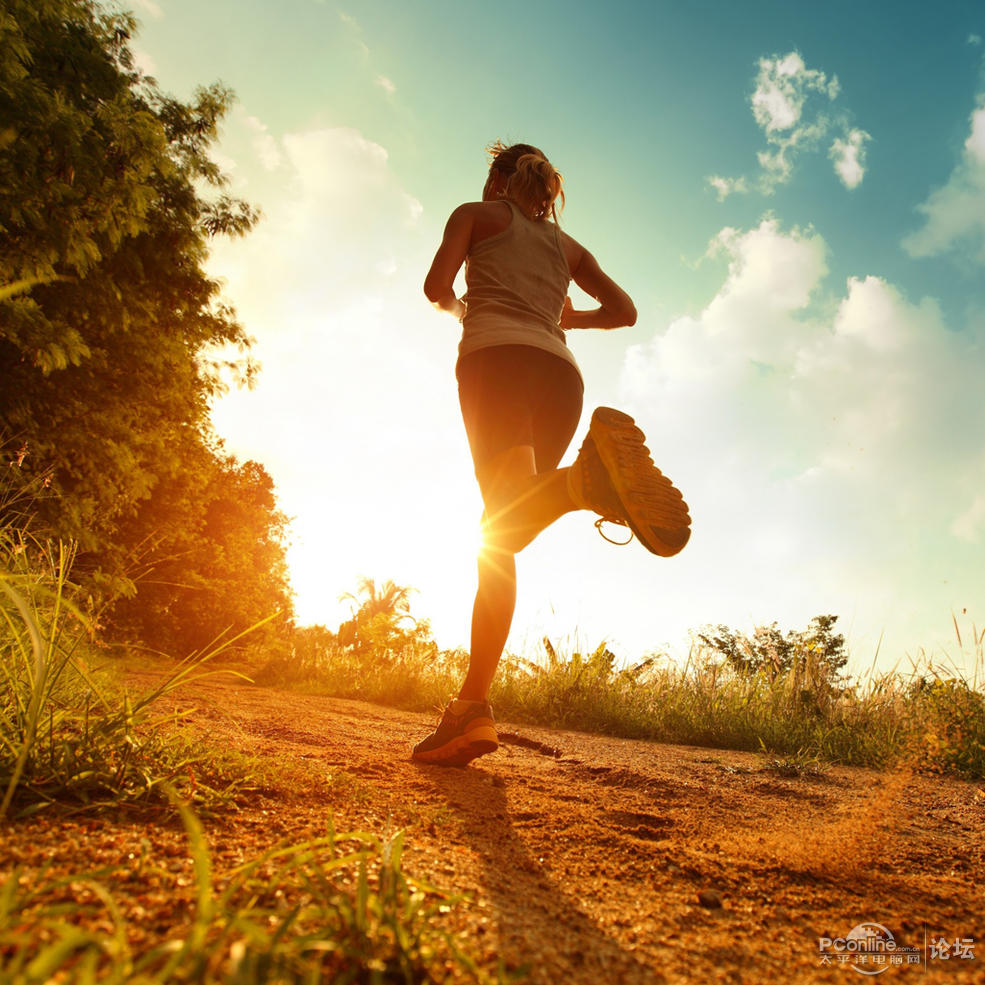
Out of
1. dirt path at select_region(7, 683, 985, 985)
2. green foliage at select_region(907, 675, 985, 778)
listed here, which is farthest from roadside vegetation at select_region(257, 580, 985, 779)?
dirt path at select_region(7, 683, 985, 985)

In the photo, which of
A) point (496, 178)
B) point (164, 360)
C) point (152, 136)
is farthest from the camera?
point (164, 360)

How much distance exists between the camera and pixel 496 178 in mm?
2721

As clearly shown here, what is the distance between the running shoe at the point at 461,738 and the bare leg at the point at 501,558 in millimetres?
48

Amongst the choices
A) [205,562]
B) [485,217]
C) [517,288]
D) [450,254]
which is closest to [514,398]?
[517,288]

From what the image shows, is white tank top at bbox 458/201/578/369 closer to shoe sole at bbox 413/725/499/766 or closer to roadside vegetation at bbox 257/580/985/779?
shoe sole at bbox 413/725/499/766

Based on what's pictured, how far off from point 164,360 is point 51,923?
30.8 ft

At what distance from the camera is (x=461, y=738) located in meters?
1.99

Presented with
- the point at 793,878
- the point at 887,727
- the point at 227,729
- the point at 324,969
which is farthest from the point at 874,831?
the point at 887,727

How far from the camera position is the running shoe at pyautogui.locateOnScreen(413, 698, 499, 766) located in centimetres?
199

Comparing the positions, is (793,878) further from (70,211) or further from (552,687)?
(70,211)

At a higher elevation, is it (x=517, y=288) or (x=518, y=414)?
(x=517, y=288)

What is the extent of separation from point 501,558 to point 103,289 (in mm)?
7661

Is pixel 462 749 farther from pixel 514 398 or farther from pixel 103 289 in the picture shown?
pixel 103 289

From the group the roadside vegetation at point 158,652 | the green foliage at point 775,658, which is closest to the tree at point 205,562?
the roadside vegetation at point 158,652
